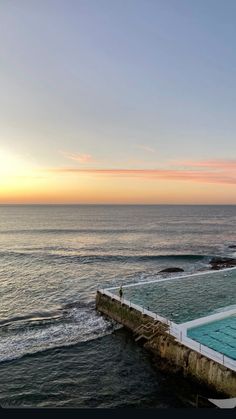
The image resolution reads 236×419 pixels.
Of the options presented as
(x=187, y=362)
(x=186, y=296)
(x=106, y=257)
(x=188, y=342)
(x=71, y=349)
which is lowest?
(x=106, y=257)

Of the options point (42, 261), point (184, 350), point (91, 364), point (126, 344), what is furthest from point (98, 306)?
point (42, 261)

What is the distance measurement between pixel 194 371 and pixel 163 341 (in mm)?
2581

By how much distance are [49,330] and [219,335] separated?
34.6ft

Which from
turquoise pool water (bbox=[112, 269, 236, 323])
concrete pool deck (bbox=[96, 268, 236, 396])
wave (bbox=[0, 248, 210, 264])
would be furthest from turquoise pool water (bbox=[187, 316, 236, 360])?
wave (bbox=[0, 248, 210, 264])

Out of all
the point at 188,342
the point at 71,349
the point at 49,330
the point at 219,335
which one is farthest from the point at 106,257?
the point at 188,342

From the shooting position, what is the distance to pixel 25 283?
35.3 m

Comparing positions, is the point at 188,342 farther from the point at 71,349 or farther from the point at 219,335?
the point at 71,349

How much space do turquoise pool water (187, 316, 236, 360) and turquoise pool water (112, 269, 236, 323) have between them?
1.73m

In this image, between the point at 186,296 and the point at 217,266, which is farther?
the point at 217,266

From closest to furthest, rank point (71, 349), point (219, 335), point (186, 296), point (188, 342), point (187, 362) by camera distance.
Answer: point (187, 362) → point (188, 342) → point (219, 335) → point (71, 349) → point (186, 296)

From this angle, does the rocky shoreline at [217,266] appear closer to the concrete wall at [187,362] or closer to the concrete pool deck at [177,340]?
the concrete pool deck at [177,340]

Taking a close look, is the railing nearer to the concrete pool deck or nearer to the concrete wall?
the concrete pool deck

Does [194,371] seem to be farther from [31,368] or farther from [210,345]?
[31,368]

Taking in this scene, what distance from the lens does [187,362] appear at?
52.6 feet
